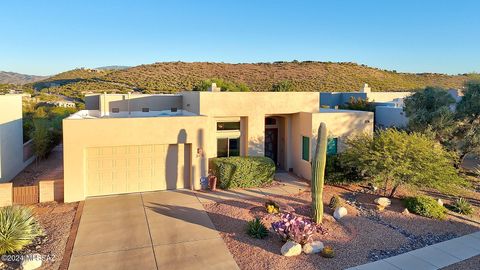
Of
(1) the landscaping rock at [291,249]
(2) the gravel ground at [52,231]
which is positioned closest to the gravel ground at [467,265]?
(1) the landscaping rock at [291,249]

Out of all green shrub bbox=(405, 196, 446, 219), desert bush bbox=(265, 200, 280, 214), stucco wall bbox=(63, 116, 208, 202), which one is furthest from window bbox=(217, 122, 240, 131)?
green shrub bbox=(405, 196, 446, 219)

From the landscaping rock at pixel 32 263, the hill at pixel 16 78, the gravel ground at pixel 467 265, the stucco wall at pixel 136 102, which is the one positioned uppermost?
the hill at pixel 16 78

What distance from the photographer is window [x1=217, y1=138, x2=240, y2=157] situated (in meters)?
18.6

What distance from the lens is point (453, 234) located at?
39.1 ft

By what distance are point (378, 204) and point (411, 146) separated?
2.81 meters

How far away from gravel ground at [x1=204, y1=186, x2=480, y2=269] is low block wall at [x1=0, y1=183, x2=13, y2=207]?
7.55 metres

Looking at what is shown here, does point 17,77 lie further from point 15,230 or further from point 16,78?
point 15,230

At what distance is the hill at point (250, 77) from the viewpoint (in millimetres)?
54188

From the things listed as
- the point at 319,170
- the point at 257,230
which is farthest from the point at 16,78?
the point at 319,170

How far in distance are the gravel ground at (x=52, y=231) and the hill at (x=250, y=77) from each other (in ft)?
119

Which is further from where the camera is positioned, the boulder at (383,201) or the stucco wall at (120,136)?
the boulder at (383,201)

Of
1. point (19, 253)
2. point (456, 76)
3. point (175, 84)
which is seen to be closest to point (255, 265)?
point (19, 253)

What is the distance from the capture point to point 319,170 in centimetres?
1173

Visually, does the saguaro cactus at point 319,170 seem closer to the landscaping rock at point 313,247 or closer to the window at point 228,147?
the landscaping rock at point 313,247
